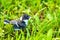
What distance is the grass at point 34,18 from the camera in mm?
1918

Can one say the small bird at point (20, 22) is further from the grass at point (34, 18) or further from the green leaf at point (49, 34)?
the green leaf at point (49, 34)

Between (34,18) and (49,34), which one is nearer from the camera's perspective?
(49,34)

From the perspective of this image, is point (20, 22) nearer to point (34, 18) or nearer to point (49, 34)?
point (34, 18)

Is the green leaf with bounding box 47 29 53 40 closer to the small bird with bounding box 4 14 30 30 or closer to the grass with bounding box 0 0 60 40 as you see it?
the grass with bounding box 0 0 60 40

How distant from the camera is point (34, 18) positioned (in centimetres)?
212

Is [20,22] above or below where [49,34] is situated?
above

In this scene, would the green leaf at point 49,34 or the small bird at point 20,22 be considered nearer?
the green leaf at point 49,34

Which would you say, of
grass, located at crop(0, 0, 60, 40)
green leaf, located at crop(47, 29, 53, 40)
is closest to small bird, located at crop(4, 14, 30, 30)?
grass, located at crop(0, 0, 60, 40)

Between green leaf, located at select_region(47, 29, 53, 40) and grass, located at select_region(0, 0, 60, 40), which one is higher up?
grass, located at select_region(0, 0, 60, 40)

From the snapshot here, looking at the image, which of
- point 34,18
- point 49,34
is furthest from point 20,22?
point 49,34

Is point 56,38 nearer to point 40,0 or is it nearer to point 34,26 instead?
point 34,26

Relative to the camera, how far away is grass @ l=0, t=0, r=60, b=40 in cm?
192

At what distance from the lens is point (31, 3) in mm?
2363

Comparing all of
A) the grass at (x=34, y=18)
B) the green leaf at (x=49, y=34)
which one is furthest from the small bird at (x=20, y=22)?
the green leaf at (x=49, y=34)
